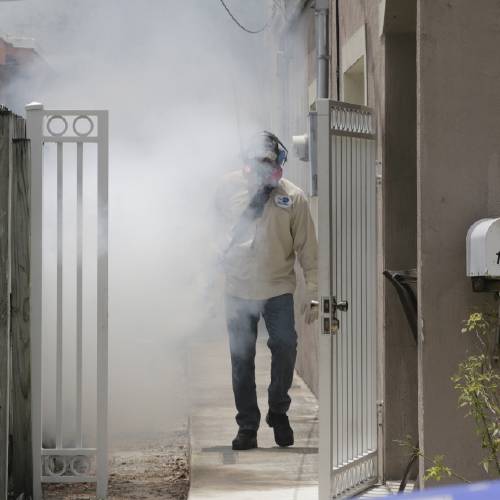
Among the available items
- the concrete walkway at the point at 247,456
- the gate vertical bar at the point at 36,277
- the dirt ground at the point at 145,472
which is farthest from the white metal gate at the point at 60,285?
the concrete walkway at the point at 247,456

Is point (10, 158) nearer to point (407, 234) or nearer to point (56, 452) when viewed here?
point (56, 452)

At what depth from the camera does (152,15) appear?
17.4 meters

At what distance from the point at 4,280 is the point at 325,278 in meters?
1.57

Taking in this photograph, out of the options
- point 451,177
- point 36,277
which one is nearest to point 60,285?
point 36,277

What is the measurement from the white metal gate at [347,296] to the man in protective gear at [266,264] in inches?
47.4

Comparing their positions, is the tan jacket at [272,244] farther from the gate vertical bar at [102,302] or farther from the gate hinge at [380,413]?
the gate vertical bar at [102,302]

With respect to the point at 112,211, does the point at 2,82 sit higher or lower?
higher

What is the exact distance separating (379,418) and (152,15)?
11104 millimetres

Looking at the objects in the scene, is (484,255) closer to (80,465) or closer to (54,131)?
(54,131)

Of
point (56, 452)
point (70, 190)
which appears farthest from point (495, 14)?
point (70, 190)

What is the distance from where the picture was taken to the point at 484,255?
532cm

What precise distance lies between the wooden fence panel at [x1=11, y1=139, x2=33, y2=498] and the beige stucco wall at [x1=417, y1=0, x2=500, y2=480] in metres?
2.18

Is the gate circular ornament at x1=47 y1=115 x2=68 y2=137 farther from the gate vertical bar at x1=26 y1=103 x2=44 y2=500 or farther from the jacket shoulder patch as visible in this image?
the jacket shoulder patch

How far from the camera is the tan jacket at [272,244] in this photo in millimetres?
8266
